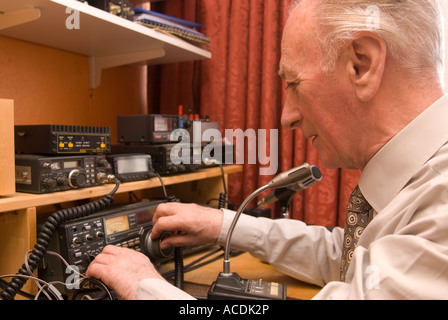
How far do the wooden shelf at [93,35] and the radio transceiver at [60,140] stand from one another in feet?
1.01

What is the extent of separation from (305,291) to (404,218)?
1.57 ft

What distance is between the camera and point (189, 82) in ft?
6.31

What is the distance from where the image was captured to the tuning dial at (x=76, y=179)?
97 cm

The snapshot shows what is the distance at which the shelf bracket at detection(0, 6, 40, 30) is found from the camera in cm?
102

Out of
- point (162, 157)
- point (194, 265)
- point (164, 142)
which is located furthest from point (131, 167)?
point (194, 265)

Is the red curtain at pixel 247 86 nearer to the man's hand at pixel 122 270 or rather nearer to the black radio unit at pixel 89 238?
the black radio unit at pixel 89 238

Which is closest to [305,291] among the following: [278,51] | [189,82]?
[278,51]

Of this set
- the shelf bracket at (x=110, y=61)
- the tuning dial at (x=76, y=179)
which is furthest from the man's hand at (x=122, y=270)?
the shelf bracket at (x=110, y=61)

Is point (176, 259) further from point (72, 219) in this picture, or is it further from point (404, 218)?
point (404, 218)

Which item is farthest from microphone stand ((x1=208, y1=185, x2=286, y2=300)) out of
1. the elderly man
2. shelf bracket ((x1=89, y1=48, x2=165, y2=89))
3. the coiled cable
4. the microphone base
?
shelf bracket ((x1=89, y1=48, x2=165, y2=89))

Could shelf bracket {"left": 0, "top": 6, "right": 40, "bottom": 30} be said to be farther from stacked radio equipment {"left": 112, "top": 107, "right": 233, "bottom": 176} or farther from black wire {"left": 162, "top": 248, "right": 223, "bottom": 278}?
black wire {"left": 162, "top": 248, "right": 223, "bottom": 278}

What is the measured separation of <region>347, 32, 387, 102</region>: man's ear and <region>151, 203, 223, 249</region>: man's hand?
537 millimetres
